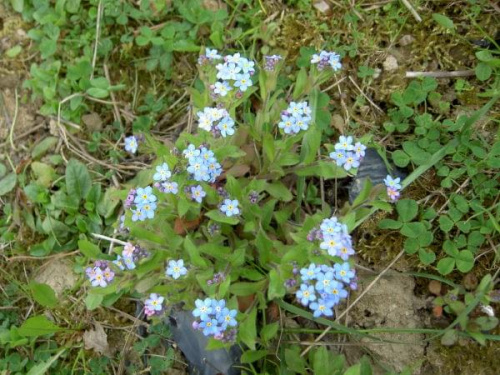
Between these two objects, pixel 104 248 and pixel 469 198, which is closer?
pixel 469 198

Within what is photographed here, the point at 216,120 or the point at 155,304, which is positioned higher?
the point at 216,120

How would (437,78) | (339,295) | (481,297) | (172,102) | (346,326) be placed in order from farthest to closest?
(172,102) → (437,78) → (346,326) → (481,297) → (339,295)

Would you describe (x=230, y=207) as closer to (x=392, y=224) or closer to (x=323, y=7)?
(x=392, y=224)

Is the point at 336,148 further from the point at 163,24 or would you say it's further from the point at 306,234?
the point at 163,24

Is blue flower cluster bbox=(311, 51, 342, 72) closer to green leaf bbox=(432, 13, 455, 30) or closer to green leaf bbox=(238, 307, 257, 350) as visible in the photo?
green leaf bbox=(432, 13, 455, 30)

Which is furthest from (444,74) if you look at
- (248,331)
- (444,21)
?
(248,331)

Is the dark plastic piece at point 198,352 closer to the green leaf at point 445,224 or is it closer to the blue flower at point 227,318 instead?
the blue flower at point 227,318

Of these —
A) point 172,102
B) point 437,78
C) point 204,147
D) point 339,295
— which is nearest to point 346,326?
point 339,295
